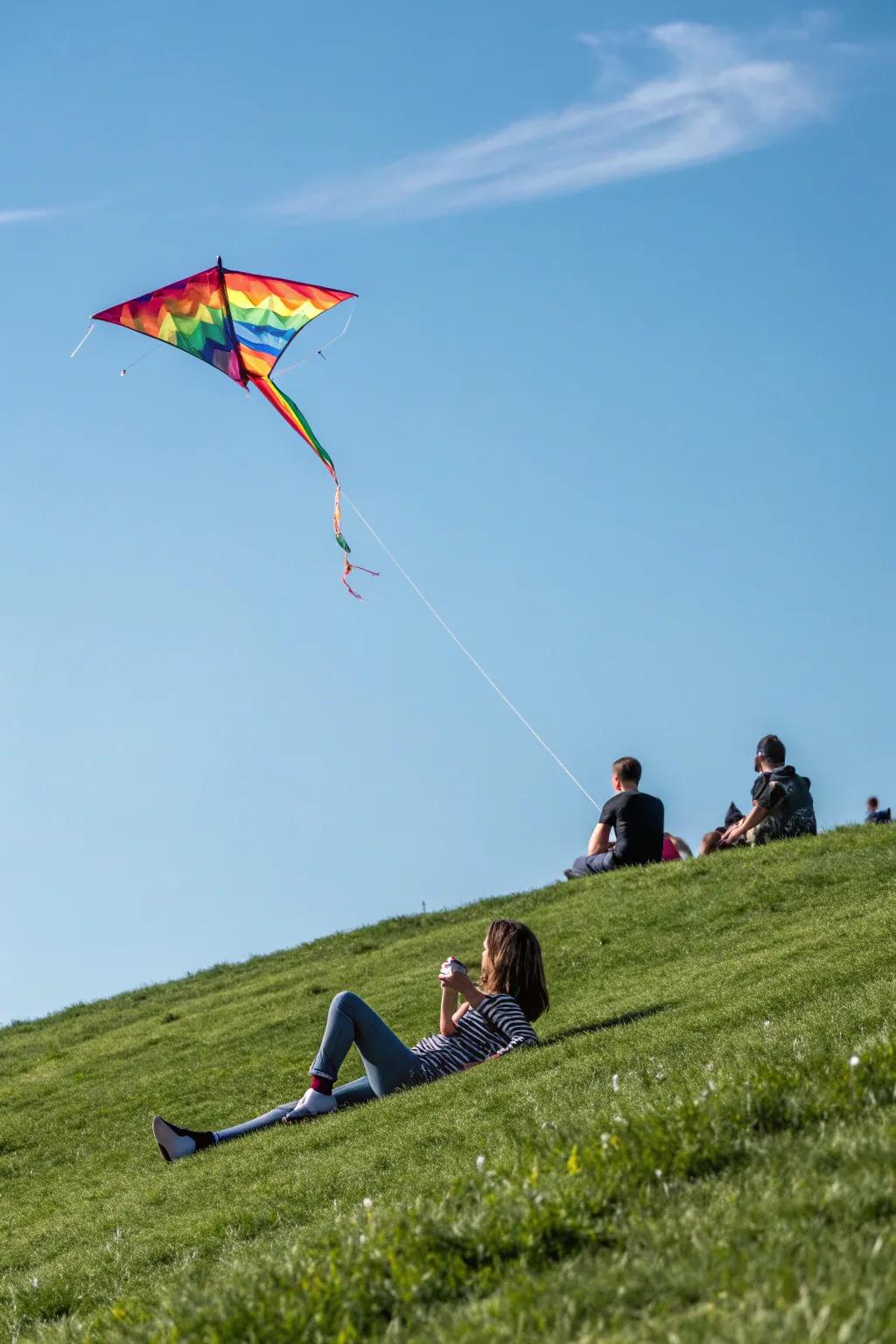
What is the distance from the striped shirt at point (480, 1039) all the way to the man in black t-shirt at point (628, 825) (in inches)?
289

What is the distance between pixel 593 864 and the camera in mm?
18375

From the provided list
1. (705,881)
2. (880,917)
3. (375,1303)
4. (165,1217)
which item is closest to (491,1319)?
(375,1303)

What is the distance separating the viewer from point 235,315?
17.1 meters

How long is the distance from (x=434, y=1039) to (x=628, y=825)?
25.5 ft

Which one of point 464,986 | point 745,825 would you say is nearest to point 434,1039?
point 464,986

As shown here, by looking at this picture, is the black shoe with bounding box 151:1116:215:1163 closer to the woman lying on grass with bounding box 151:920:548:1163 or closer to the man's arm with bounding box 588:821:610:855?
the woman lying on grass with bounding box 151:920:548:1163

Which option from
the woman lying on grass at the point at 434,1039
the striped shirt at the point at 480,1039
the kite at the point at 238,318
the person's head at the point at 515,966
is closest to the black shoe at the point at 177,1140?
the woman lying on grass at the point at 434,1039

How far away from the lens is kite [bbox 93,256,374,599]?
54.8 ft

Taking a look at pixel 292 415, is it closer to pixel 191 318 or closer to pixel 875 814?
pixel 191 318

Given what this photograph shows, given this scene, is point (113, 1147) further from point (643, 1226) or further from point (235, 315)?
point (235, 315)

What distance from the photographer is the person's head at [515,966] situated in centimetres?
1012

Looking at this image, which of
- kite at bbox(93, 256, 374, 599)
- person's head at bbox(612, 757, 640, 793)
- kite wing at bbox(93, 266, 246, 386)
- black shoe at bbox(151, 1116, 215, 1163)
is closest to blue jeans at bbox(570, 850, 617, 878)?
person's head at bbox(612, 757, 640, 793)

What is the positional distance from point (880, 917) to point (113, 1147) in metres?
6.56

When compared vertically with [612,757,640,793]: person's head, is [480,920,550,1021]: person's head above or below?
below
